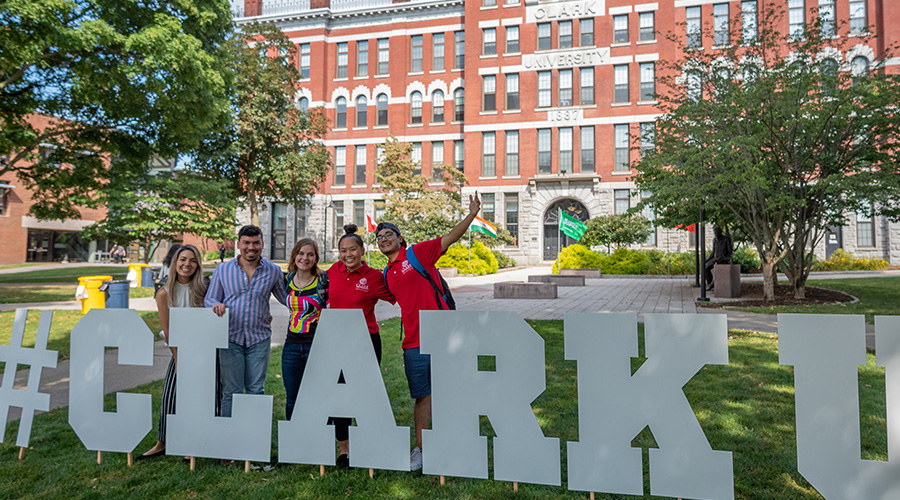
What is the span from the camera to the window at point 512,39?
34750mm

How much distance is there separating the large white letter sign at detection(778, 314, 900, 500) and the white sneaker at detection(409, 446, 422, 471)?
7.44 feet

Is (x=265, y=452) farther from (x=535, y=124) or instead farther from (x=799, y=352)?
(x=535, y=124)

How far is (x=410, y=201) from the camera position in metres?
26.9

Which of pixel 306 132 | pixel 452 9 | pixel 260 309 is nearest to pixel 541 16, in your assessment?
pixel 452 9

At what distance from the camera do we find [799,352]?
2717 millimetres

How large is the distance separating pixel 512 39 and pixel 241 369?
35.0m

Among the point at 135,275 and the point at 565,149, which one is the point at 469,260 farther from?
the point at 565,149

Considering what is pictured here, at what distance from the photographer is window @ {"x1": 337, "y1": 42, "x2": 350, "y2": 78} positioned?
3950cm

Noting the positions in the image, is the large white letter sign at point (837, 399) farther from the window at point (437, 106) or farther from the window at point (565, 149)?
the window at point (437, 106)

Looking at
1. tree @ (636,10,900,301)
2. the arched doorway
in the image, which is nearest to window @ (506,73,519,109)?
the arched doorway

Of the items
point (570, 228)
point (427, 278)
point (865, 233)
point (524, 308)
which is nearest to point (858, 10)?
point (865, 233)

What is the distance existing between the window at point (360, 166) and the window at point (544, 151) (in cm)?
1345

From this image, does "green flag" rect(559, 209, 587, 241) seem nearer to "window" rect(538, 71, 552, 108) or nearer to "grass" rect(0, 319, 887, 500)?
"grass" rect(0, 319, 887, 500)

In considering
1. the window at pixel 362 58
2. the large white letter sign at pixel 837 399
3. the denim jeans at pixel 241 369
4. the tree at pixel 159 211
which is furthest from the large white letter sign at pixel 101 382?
the window at pixel 362 58
